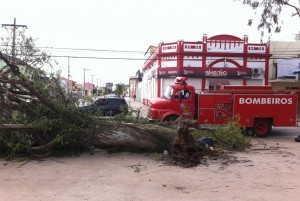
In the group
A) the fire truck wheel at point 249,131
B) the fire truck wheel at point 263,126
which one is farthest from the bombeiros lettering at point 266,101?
the fire truck wheel at point 249,131

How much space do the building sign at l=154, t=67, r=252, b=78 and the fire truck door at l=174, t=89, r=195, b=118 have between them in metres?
13.7

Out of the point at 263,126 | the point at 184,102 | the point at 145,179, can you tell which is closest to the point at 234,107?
the point at 263,126

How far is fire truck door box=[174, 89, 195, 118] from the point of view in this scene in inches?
679

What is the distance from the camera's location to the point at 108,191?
703 centimetres

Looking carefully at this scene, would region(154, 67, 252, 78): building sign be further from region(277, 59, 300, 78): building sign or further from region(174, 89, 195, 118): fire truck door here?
region(174, 89, 195, 118): fire truck door

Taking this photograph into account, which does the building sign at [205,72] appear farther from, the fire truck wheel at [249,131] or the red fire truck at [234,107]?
the fire truck wheel at [249,131]

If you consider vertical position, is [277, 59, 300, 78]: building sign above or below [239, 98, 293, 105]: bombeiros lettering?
above

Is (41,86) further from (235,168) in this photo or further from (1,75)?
Answer: (235,168)

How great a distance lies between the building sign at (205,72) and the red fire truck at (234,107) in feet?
45.5

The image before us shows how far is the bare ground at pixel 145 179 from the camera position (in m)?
6.82

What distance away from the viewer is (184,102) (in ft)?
57.1

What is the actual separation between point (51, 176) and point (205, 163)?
155 inches

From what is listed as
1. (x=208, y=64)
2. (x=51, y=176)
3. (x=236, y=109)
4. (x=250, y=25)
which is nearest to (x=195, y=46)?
(x=208, y=64)

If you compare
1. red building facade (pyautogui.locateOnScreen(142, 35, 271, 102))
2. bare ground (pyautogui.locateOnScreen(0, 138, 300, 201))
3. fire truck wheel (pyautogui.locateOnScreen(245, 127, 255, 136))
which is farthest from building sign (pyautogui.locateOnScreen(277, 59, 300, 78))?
bare ground (pyautogui.locateOnScreen(0, 138, 300, 201))
